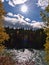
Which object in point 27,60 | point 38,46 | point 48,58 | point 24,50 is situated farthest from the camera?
point 38,46

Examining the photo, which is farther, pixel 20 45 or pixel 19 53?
pixel 20 45

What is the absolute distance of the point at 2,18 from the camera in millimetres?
34844

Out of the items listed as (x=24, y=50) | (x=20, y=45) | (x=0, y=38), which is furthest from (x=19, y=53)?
(x=0, y=38)

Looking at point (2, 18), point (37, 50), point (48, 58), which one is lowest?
point (37, 50)

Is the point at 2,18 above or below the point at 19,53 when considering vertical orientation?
above

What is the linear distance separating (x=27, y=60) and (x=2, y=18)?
1555 cm

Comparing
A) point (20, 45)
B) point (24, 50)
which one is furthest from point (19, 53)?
point (20, 45)

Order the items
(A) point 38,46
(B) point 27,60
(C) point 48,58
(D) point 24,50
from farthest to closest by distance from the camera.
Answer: (A) point 38,46, (D) point 24,50, (B) point 27,60, (C) point 48,58

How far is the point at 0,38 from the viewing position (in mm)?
35062

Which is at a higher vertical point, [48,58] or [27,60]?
[48,58]

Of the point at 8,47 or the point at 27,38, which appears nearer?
the point at 8,47

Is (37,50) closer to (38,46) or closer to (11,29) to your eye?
(38,46)

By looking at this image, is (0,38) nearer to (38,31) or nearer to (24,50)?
(24,50)

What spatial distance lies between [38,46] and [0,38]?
2422 cm
